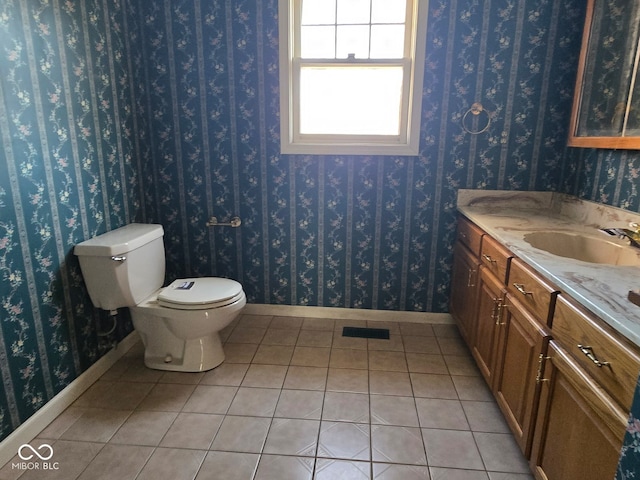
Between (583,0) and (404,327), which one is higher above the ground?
(583,0)

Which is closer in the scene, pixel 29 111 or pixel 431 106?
pixel 29 111

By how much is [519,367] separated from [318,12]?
2232mm

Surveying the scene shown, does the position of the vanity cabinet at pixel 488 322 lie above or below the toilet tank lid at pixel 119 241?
below

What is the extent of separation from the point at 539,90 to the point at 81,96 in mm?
2457

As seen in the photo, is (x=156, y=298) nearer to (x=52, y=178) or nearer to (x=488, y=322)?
(x=52, y=178)

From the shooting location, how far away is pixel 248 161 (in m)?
2.70

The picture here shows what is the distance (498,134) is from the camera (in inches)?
99.5

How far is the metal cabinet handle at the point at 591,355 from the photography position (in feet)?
3.49

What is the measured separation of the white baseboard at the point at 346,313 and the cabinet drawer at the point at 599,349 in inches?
59.4

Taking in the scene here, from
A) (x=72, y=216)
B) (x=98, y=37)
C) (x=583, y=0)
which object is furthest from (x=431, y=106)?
(x=72, y=216)

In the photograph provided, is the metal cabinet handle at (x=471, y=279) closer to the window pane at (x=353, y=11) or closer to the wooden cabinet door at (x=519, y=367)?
the wooden cabinet door at (x=519, y=367)

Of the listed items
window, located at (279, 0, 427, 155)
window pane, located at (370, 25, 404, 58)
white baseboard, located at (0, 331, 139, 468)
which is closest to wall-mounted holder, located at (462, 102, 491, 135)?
window, located at (279, 0, 427, 155)

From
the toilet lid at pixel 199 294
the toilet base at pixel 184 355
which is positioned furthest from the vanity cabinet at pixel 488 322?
the toilet base at pixel 184 355

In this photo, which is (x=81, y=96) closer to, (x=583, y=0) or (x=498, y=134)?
(x=498, y=134)
